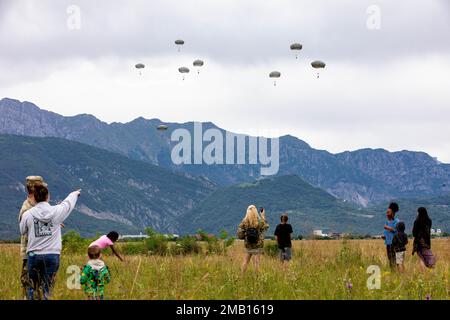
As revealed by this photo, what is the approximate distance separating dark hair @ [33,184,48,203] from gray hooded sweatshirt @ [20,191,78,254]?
62mm

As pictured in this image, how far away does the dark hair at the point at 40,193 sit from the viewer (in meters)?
9.11

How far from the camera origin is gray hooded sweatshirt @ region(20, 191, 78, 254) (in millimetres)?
9094

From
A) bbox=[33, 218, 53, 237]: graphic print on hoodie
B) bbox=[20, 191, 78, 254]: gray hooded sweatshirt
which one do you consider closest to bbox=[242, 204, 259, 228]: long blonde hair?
bbox=[20, 191, 78, 254]: gray hooded sweatshirt

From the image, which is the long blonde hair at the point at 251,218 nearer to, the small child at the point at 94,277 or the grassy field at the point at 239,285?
the grassy field at the point at 239,285

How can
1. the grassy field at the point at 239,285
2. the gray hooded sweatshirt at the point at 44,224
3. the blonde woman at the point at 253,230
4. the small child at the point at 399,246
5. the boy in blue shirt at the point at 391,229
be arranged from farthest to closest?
the blonde woman at the point at 253,230 < the boy in blue shirt at the point at 391,229 < the small child at the point at 399,246 < the grassy field at the point at 239,285 < the gray hooded sweatshirt at the point at 44,224

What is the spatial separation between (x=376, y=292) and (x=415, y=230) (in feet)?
24.4

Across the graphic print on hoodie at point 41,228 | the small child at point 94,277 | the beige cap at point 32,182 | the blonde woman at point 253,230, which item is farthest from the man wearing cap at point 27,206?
the blonde woman at point 253,230

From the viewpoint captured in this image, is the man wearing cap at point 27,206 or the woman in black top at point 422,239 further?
the woman in black top at point 422,239

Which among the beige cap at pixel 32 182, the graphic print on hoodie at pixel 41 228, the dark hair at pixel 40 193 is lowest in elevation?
the graphic print on hoodie at pixel 41 228

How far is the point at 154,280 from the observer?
11891mm

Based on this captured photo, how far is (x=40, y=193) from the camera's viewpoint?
911 centimetres

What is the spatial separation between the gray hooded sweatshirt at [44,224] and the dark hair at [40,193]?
62 mm
